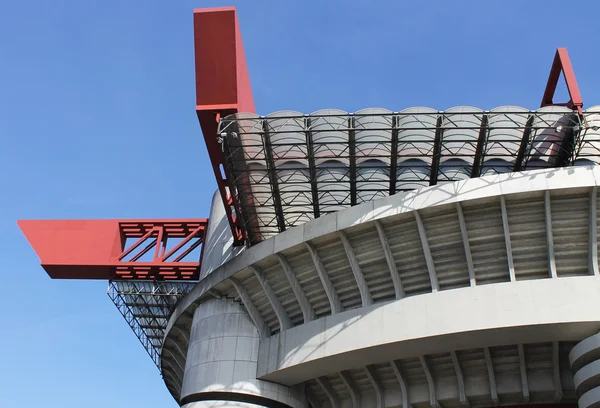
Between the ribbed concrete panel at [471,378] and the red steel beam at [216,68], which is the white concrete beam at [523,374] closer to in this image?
the ribbed concrete panel at [471,378]

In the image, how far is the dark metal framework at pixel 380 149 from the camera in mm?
24234

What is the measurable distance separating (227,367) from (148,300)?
1447cm

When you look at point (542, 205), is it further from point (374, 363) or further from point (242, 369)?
point (242, 369)

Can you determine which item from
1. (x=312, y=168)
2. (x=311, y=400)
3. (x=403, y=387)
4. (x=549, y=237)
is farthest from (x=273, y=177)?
(x=549, y=237)

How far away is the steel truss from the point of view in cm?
3778

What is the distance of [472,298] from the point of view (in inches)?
872

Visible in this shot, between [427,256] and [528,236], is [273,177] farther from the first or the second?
[528,236]

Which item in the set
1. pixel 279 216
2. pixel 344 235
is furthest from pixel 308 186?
pixel 344 235

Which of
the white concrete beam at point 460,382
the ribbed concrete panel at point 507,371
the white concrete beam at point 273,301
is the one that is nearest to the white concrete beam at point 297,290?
the white concrete beam at point 273,301

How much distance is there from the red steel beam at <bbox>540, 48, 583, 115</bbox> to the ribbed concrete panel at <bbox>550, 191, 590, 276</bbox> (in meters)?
3.77

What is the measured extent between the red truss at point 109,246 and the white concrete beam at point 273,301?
30.9ft

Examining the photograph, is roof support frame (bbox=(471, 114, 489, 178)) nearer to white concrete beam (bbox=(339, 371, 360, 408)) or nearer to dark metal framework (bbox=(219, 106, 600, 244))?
dark metal framework (bbox=(219, 106, 600, 244))

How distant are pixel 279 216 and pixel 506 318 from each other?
11.6m

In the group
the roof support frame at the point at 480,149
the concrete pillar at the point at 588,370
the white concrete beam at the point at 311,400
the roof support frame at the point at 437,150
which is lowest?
the concrete pillar at the point at 588,370
